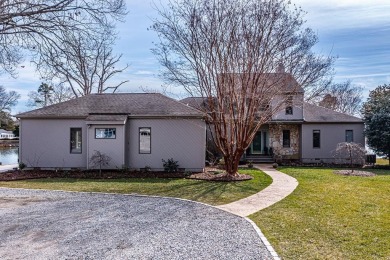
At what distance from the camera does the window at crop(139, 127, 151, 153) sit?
1748 centimetres

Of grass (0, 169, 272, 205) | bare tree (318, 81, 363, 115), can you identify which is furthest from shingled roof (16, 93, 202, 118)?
bare tree (318, 81, 363, 115)

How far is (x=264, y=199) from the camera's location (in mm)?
10227

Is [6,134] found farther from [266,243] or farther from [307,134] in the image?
[266,243]

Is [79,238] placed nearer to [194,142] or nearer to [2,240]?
[2,240]

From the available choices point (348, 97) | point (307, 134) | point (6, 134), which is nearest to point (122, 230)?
point (307, 134)

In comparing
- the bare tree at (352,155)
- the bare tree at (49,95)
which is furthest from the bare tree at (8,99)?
the bare tree at (352,155)

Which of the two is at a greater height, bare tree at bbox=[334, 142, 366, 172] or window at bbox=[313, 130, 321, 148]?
window at bbox=[313, 130, 321, 148]

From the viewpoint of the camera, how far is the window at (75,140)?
17.8 m

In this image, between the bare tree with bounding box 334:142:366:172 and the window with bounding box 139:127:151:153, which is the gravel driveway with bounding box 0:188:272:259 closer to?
the window with bounding box 139:127:151:153

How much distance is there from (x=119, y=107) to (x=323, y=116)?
14.2m

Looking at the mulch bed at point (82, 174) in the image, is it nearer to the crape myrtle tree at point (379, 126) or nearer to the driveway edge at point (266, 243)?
the driveway edge at point (266, 243)

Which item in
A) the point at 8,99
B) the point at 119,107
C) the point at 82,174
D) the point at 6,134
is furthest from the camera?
the point at 6,134

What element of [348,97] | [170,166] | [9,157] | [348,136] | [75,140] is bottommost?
[9,157]

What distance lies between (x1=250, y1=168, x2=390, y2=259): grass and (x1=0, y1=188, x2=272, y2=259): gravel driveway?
56 cm
